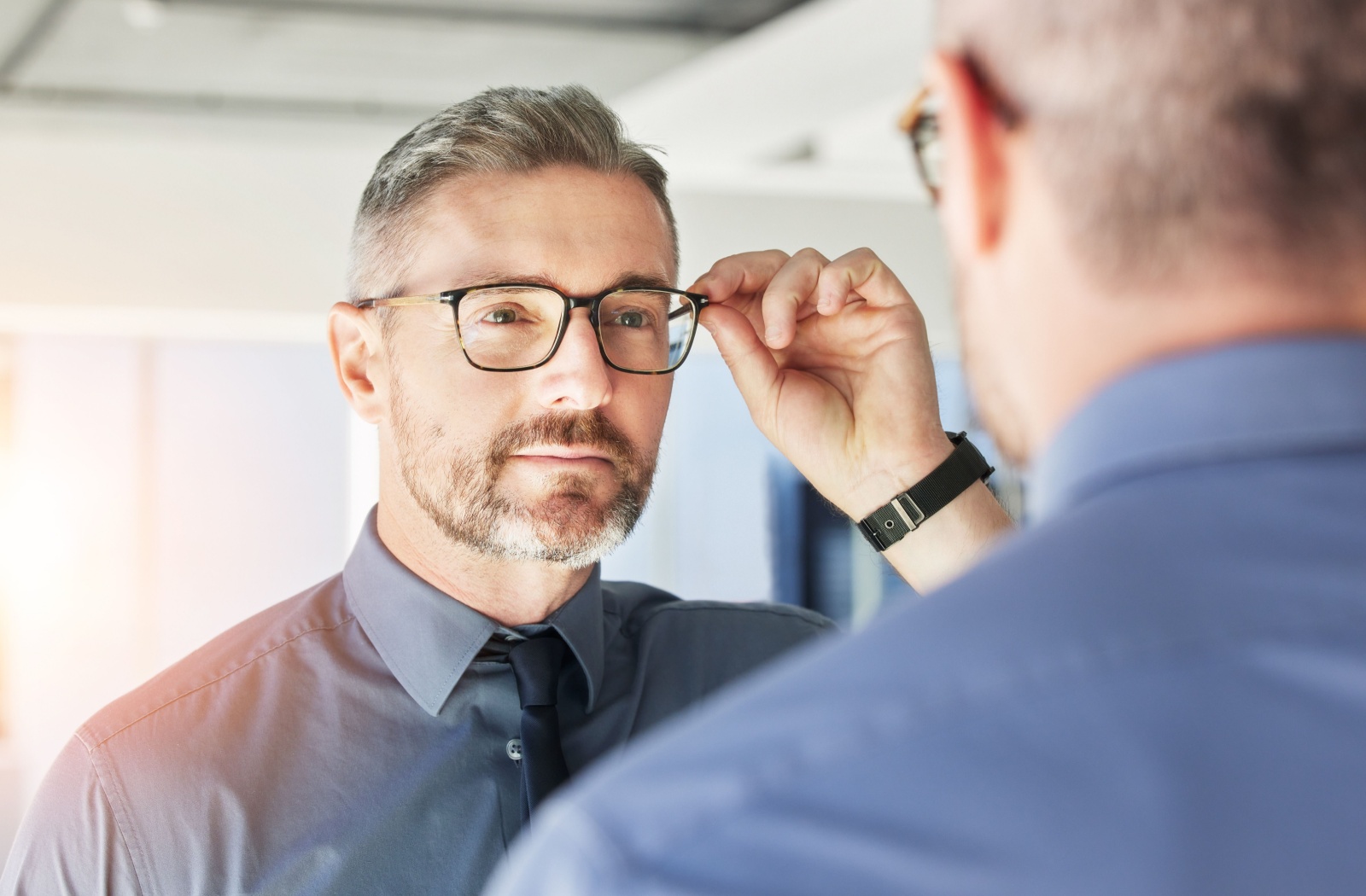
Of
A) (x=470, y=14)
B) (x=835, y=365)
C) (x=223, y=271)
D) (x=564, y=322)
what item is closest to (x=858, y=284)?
(x=835, y=365)

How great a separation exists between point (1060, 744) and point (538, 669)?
109cm

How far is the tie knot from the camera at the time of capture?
1.49 meters

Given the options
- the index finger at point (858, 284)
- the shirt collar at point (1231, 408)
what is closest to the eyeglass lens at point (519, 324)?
the index finger at point (858, 284)

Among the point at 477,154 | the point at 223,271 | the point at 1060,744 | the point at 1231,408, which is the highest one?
the point at 223,271

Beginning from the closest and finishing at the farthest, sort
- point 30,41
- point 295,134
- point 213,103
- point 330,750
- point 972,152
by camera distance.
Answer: point 972,152
point 330,750
point 30,41
point 213,103
point 295,134

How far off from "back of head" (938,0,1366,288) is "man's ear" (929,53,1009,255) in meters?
0.06

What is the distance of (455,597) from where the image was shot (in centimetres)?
157

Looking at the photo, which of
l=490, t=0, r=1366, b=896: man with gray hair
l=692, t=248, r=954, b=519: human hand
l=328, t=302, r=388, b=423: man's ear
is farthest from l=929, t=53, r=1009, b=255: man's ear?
l=328, t=302, r=388, b=423: man's ear

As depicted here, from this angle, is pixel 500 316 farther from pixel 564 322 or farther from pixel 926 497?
pixel 926 497

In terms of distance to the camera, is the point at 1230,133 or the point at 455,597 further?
the point at 455,597

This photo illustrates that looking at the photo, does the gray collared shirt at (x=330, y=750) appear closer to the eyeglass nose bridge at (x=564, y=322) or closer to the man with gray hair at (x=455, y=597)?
the man with gray hair at (x=455, y=597)

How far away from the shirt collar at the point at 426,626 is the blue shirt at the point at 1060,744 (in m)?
1.01

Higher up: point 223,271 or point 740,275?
point 223,271

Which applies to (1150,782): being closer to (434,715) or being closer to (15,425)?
(434,715)
